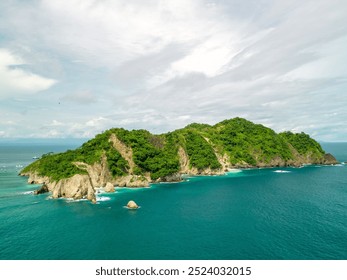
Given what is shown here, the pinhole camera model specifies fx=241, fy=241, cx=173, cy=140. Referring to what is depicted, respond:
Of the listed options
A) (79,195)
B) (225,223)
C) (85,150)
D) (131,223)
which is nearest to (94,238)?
(131,223)

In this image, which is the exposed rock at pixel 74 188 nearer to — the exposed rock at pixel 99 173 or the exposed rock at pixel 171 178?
the exposed rock at pixel 99 173

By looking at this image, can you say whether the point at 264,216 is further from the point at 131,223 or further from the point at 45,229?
the point at 45,229

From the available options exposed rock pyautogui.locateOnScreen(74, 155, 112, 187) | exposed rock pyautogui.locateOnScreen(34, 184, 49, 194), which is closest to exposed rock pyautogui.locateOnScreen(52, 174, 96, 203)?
exposed rock pyautogui.locateOnScreen(34, 184, 49, 194)

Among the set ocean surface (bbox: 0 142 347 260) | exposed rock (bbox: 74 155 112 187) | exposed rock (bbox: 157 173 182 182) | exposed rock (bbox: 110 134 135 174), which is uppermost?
exposed rock (bbox: 110 134 135 174)

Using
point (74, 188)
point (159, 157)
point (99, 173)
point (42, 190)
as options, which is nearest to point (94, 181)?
point (99, 173)

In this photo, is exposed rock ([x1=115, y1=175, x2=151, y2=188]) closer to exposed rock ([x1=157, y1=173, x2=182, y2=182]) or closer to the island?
the island
